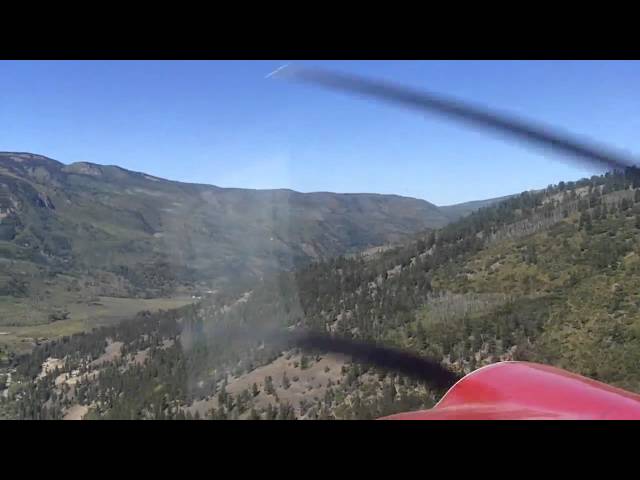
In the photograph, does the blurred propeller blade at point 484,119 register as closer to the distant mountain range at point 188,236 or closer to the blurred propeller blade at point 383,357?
the blurred propeller blade at point 383,357

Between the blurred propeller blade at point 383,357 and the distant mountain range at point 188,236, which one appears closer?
the blurred propeller blade at point 383,357

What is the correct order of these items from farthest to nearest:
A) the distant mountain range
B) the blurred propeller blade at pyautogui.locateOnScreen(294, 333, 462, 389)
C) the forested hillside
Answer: the distant mountain range → the forested hillside → the blurred propeller blade at pyautogui.locateOnScreen(294, 333, 462, 389)

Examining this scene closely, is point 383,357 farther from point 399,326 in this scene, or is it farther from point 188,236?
point 188,236

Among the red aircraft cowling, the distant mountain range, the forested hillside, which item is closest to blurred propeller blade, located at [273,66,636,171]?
the red aircraft cowling

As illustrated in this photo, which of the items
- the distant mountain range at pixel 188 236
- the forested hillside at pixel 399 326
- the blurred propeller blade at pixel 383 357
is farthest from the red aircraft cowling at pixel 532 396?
the distant mountain range at pixel 188 236

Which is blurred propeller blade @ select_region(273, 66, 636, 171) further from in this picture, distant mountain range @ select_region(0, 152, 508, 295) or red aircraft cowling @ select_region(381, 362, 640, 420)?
distant mountain range @ select_region(0, 152, 508, 295)

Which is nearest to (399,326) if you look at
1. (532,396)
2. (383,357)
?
(383,357)

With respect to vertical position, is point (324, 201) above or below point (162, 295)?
above

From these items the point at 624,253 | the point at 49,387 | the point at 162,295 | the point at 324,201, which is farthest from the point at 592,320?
the point at 324,201
